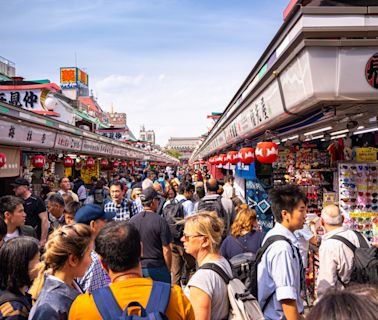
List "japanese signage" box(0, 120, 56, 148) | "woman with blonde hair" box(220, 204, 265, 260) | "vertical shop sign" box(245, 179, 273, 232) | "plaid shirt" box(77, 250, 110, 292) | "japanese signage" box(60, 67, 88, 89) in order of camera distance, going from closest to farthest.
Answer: "plaid shirt" box(77, 250, 110, 292) → "woman with blonde hair" box(220, 204, 265, 260) → "japanese signage" box(0, 120, 56, 148) → "vertical shop sign" box(245, 179, 273, 232) → "japanese signage" box(60, 67, 88, 89)

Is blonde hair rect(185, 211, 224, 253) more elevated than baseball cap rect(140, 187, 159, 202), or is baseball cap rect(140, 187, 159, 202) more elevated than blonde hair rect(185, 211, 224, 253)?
baseball cap rect(140, 187, 159, 202)

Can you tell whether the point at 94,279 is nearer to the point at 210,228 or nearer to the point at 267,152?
the point at 210,228

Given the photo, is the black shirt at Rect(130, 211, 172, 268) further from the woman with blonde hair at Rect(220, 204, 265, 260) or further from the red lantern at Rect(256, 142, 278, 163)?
the red lantern at Rect(256, 142, 278, 163)

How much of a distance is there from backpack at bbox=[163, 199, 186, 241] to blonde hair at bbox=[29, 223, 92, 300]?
393 cm

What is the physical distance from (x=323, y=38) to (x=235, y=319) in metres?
2.45

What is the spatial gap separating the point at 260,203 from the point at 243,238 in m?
5.79

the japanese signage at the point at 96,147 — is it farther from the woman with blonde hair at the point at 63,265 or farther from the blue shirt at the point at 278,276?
the blue shirt at the point at 278,276

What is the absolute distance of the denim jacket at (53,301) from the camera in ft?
7.64

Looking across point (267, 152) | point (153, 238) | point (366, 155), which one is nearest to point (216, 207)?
point (267, 152)

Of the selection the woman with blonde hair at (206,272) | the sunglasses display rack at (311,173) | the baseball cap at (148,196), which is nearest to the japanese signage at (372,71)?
the woman with blonde hair at (206,272)

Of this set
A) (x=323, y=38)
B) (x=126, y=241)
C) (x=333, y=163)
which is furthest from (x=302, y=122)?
(x=126, y=241)

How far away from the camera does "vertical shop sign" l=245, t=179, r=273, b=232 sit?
9.98m

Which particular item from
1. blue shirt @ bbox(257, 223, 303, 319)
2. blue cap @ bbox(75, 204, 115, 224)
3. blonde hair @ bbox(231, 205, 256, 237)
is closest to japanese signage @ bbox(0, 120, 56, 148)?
blue cap @ bbox(75, 204, 115, 224)

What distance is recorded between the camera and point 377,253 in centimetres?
352
